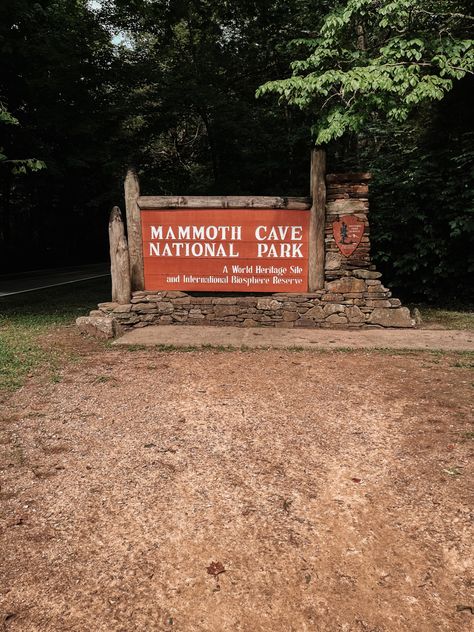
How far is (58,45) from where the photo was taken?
14.6 m

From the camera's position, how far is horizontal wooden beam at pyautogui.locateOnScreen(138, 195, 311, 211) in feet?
24.7

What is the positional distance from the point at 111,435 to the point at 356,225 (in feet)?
17.7

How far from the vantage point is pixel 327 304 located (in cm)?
768

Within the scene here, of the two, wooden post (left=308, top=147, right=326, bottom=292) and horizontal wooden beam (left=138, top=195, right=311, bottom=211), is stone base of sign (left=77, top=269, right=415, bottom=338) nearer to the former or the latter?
wooden post (left=308, top=147, right=326, bottom=292)

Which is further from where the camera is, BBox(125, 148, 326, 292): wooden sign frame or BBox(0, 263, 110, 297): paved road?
BBox(0, 263, 110, 297): paved road

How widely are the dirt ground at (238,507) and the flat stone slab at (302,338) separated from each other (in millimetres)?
1558

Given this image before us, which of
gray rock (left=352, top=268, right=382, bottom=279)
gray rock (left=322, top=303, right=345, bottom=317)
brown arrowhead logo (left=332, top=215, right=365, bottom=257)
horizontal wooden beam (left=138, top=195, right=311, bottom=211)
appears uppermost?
horizontal wooden beam (left=138, top=195, right=311, bottom=211)

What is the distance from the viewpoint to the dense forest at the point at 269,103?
7.22m

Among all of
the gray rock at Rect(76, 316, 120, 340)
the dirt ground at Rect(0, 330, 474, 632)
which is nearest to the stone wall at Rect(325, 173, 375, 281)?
the dirt ground at Rect(0, 330, 474, 632)

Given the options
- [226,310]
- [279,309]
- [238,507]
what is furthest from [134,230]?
[238,507]

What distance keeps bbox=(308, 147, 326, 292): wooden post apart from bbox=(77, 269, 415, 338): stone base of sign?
0.74 feet

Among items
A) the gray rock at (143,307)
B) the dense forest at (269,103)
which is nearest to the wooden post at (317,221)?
the dense forest at (269,103)

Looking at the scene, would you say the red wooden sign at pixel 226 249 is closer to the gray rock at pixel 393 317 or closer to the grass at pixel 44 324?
the gray rock at pixel 393 317

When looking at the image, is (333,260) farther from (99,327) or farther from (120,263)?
(99,327)
